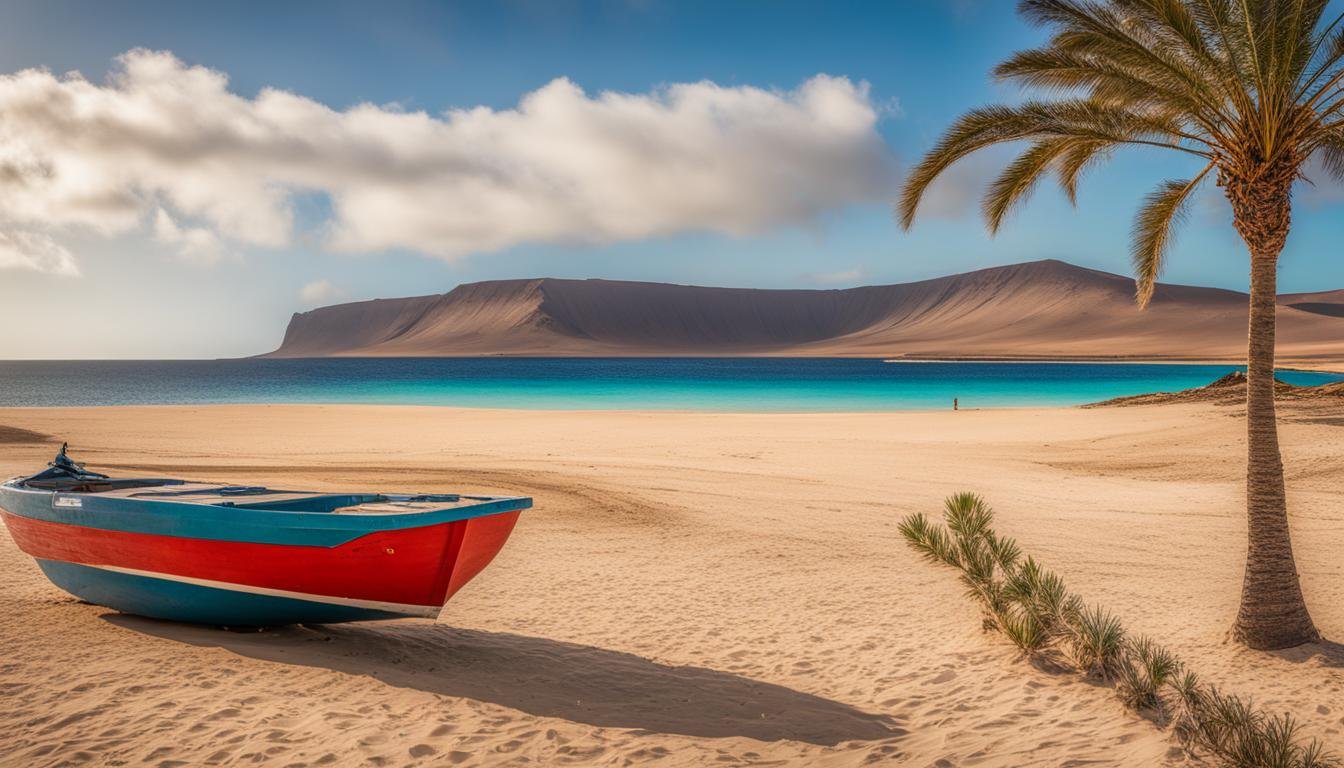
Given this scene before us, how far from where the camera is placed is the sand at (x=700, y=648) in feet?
16.6

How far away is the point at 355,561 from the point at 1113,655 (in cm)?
569

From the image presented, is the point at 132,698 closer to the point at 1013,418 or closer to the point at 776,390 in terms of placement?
the point at 1013,418

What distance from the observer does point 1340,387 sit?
28031 millimetres

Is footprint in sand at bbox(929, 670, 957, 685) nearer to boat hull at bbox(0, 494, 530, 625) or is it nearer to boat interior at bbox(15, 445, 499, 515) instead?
boat hull at bbox(0, 494, 530, 625)

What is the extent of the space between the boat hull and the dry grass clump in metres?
3.92

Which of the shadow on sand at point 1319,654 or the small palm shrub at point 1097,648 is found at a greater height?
the small palm shrub at point 1097,648

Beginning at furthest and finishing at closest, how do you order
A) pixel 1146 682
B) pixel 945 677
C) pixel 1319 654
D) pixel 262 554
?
pixel 1319 654, pixel 945 677, pixel 262 554, pixel 1146 682

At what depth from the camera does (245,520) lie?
6117 mm

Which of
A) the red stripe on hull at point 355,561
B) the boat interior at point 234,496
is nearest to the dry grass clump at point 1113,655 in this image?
the red stripe on hull at point 355,561

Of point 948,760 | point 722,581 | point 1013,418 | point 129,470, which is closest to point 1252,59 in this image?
point 948,760

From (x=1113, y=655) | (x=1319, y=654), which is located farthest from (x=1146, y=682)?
(x=1319, y=654)

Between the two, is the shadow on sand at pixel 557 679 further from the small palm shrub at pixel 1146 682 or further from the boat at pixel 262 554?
the small palm shrub at pixel 1146 682

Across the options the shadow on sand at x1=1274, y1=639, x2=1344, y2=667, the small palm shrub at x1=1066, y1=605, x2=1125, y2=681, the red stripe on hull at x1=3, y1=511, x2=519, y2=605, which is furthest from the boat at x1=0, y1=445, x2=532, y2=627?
the shadow on sand at x1=1274, y1=639, x2=1344, y2=667

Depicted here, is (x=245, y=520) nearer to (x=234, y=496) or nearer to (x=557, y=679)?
(x=234, y=496)
